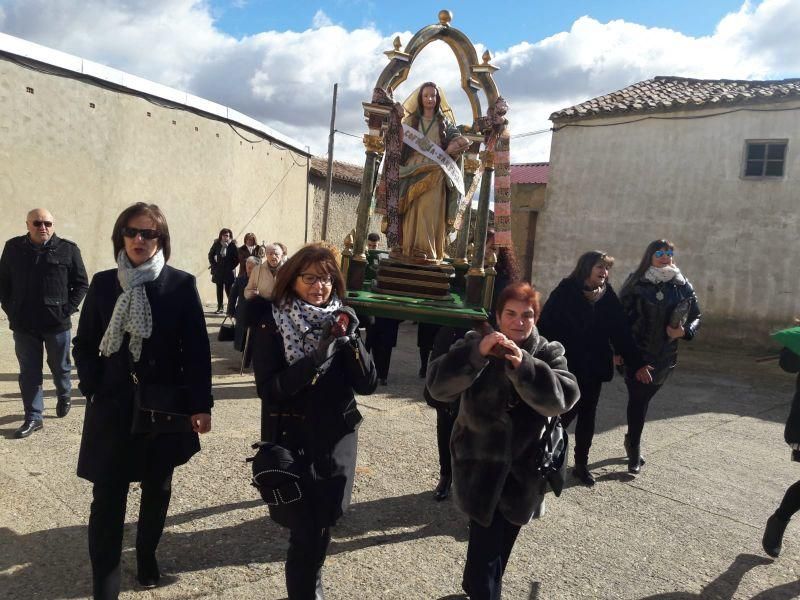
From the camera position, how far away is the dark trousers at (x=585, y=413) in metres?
4.61

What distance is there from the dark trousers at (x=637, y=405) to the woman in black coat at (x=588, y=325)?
11.7 inches

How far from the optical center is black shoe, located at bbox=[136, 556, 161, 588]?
118 inches

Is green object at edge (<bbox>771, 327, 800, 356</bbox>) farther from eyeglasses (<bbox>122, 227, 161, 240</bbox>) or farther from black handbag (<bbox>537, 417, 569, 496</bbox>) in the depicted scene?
eyeglasses (<bbox>122, 227, 161, 240</bbox>)

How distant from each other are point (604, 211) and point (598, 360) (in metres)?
10.4

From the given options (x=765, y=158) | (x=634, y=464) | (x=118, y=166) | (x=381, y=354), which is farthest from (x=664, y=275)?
(x=118, y=166)

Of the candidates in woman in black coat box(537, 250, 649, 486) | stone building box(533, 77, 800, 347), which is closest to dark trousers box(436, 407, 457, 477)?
woman in black coat box(537, 250, 649, 486)

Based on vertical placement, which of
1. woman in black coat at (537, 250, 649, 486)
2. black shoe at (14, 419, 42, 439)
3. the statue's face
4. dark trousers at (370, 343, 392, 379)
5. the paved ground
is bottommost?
the paved ground

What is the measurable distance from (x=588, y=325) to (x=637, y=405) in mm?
978

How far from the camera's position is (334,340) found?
259 cm

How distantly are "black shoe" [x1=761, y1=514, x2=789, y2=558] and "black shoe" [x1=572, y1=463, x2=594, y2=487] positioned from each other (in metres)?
1.27

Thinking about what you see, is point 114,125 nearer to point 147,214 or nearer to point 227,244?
point 227,244

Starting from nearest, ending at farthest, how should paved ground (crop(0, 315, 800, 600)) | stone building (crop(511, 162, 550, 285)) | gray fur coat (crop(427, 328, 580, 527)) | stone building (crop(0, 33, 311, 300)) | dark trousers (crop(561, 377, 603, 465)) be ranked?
gray fur coat (crop(427, 328, 580, 527))
paved ground (crop(0, 315, 800, 600))
dark trousers (crop(561, 377, 603, 465))
stone building (crop(0, 33, 311, 300))
stone building (crop(511, 162, 550, 285))

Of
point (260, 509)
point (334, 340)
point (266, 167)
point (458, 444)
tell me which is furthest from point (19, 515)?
point (266, 167)

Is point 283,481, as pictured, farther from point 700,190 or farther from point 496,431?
point 700,190
